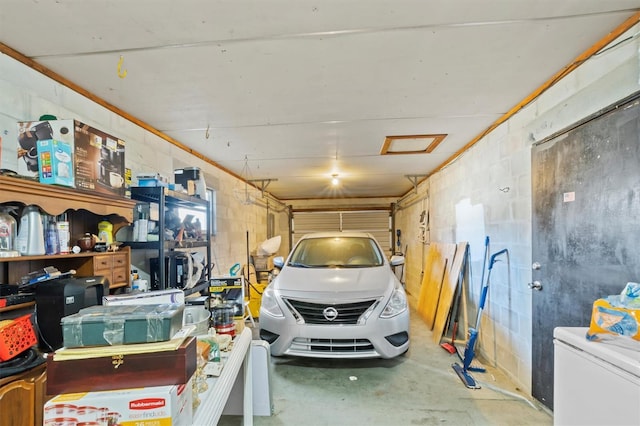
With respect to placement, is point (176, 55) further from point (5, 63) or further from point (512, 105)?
point (512, 105)

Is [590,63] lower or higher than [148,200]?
higher

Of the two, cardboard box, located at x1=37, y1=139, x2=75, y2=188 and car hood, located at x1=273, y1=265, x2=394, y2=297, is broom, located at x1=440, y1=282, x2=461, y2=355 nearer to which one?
car hood, located at x1=273, y1=265, x2=394, y2=297

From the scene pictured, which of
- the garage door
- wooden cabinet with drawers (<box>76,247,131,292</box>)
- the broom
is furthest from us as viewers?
the garage door

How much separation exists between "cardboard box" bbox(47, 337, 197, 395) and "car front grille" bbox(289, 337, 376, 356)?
6.41 ft

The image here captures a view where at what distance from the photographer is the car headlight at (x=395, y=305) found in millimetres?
2719

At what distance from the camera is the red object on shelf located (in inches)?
42.4

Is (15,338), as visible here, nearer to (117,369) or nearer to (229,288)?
(117,369)

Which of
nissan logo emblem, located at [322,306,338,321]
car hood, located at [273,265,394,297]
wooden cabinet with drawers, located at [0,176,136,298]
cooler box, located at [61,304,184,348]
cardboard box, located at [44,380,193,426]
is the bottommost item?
nissan logo emblem, located at [322,306,338,321]

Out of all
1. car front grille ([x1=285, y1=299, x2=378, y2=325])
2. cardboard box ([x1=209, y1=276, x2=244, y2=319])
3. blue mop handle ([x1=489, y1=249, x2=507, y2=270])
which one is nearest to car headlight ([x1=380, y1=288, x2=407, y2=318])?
car front grille ([x1=285, y1=299, x2=378, y2=325])

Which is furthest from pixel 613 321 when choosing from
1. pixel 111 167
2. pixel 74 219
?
pixel 74 219

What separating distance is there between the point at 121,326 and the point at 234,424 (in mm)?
1607

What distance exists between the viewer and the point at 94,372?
33.5 inches

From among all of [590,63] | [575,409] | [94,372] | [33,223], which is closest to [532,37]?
[590,63]

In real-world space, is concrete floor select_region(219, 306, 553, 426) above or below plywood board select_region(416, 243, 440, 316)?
below
